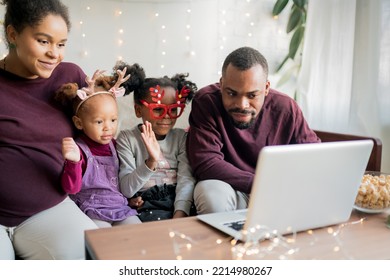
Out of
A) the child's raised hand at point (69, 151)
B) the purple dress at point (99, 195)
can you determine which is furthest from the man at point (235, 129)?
the child's raised hand at point (69, 151)

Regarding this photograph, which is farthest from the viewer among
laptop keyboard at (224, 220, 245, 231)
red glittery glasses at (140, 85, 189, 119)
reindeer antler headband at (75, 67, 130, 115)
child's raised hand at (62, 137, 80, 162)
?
red glittery glasses at (140, 85, 189, 119)

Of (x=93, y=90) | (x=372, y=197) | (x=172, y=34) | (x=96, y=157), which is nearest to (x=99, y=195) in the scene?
(x=96, y=157)

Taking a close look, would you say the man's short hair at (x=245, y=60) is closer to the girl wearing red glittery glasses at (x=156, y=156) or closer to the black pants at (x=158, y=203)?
the girl wearing red glittery glasses at (x=156, y=156)

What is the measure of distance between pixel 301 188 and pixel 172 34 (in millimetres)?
1784

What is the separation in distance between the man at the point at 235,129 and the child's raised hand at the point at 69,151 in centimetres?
43

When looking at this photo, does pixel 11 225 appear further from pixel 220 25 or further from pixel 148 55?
pixel 220 25

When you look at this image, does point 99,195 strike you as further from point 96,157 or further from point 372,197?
point 372,197

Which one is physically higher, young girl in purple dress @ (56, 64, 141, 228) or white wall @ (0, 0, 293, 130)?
white wall @ (0, 0, 293, 130)

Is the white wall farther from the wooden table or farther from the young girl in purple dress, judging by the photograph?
the wooden table

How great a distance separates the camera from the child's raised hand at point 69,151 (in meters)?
1.14

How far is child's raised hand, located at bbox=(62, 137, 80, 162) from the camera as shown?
1.14 m

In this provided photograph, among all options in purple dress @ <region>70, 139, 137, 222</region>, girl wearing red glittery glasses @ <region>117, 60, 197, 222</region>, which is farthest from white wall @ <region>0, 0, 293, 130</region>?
purple dress @ <region>70, 139, 137, 222</region>

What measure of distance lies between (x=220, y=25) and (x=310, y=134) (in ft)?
4.13

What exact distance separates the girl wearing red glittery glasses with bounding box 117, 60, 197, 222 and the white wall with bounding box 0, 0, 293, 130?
2.61 ft
